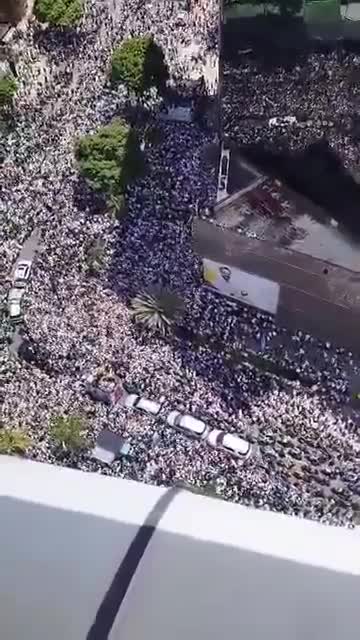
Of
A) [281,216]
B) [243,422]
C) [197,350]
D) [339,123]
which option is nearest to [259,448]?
[243,422]

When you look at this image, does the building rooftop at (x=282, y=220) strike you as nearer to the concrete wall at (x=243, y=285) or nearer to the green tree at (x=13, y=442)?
the concrete wall at (x=243, y=285)

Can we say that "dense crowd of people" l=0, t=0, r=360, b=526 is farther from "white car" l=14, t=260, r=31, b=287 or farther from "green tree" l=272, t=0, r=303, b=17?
"green tree" l=272, t=0, r=303, b=17

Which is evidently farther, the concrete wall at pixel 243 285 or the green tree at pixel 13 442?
the concrete wall at pixel 243 285

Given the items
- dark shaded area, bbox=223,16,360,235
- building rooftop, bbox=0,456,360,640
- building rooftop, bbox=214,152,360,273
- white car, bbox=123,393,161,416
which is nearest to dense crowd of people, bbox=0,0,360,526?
white car, bbox=123,393,161,416

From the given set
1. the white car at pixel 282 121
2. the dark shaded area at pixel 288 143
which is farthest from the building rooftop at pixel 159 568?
the white car at pixel 282 121

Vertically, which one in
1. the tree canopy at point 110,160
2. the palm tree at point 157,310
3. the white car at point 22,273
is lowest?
the white car at point 22,273

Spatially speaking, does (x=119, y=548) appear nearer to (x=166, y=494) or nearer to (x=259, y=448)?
(x=166, y=494)
